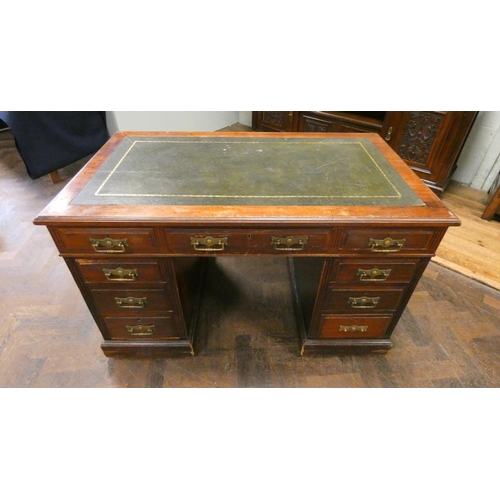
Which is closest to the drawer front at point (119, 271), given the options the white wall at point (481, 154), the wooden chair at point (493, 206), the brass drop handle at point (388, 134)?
the brass drop handle at point (388, 134)

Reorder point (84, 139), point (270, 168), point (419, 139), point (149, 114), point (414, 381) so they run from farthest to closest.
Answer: point (149, 114), point (84, 139), point (419, 139), point (414, 381), point (270, 168)

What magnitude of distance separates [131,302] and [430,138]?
2.60 m

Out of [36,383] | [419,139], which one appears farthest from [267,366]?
[419,139]

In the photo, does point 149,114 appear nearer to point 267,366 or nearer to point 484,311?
point 267,366

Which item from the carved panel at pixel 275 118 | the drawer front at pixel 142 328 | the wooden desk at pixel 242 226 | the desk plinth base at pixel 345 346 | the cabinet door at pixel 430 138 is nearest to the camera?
the wooden desk at pixel 242 226

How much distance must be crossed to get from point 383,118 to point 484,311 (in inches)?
77.6

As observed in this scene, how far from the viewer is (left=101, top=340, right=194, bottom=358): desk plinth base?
1.42 meters

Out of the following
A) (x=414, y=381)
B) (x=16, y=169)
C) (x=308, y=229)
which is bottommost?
(x=414, y=381)

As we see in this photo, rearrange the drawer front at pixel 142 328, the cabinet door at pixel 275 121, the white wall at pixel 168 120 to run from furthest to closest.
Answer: the cabinet door at pixel 275 121 → the white wall at pixel 168 120 → the drawer front at pixel 142 328

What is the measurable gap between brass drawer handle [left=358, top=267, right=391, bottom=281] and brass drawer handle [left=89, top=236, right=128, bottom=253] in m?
0.89

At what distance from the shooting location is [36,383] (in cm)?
134

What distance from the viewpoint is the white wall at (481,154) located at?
2643 mm

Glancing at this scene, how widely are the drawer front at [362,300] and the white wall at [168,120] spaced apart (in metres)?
2.57

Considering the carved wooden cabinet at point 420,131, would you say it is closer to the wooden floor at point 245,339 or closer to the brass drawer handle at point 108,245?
the wooden floor at point 245,339
